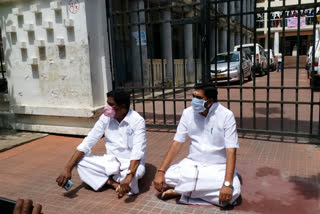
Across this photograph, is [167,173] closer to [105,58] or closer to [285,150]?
[285,150]

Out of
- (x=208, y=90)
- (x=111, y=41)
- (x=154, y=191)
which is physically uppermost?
(x=111, y=41)

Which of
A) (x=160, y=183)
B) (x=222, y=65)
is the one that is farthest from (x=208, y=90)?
(x=222, y=65)

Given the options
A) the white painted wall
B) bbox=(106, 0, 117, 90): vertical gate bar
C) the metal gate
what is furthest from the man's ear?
bbox=(106, 0, 117, 90): vertical gate bar

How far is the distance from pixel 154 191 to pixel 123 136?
0.70 metres

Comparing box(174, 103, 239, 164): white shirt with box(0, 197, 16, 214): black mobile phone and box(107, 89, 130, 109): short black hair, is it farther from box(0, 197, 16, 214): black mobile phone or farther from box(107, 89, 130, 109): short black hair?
box(0, 197, 16, 214): black mobile phone

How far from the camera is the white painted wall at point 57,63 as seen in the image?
507 cm

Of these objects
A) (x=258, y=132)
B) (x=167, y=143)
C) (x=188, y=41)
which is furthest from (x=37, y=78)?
(x=188, y=41)

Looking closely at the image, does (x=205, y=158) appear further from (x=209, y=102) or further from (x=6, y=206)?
(x=6, y=206)

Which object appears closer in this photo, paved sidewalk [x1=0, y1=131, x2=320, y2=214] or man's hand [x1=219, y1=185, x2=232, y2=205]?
man's hand [x1=219, y1=185, x2=232, y2=205]

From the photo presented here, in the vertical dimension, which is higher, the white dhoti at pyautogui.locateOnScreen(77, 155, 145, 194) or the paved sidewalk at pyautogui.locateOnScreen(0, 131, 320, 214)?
the white dhoti at pyautogui.locateOnScreen(77, 155, 145, 194)

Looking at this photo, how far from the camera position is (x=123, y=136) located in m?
3.19

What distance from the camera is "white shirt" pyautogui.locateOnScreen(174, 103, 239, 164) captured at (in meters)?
2.71

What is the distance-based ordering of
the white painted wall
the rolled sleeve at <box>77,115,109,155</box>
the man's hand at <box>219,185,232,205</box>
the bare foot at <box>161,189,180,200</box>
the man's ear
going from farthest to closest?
the white painted wall
the rolled sleeve at <box>77,115,109,155</box>
the bare foot at <box>161,189,180,200</box>
the man's ear
the man's hand at <box>219,185,232,205</box>

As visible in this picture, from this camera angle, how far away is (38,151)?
16.2 ft
